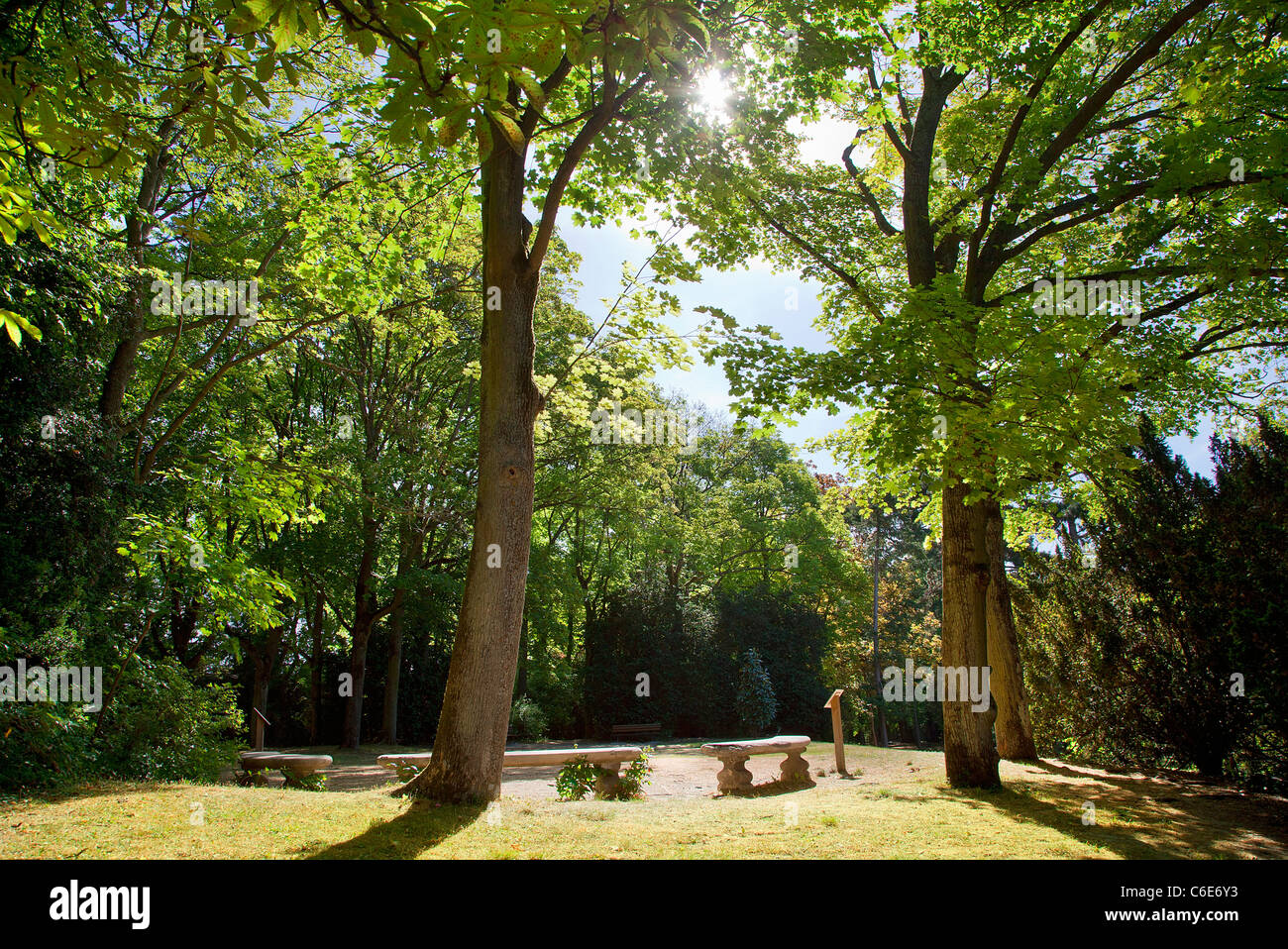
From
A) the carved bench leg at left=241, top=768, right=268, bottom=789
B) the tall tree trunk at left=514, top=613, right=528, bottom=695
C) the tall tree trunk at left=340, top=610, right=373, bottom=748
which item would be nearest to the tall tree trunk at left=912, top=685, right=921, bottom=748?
the tall tree trunk at left=514, top=613, right=528, bottom=695

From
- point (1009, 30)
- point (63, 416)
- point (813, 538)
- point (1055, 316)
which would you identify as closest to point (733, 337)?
point (1055, 316)

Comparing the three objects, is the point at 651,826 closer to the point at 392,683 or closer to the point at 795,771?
the point at 795,771

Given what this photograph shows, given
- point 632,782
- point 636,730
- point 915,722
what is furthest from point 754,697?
point 632,782

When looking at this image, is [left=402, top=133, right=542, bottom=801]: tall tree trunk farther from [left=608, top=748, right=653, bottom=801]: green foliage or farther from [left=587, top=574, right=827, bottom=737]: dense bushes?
[left=587, top=574, right=827, bottom=737]: dense bushes

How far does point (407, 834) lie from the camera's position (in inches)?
212

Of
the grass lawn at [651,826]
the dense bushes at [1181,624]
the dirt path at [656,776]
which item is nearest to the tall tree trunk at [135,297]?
the grass lawn at [651,826]

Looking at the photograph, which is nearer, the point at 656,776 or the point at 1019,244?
the point at 1019,244

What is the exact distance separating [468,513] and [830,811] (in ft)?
45.2

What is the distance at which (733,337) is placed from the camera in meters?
9.83

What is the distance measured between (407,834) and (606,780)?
4.93 m

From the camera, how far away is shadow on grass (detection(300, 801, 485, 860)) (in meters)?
4.75

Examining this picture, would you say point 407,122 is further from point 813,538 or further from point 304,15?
point 813,538

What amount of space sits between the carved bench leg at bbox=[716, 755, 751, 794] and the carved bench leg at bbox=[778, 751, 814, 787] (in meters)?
0.75

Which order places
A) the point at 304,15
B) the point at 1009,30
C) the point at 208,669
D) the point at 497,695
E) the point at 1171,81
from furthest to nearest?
the point at 208,669 → the point at 1171,81 → the point at 1009,30 → the point at 497,695 → the point at 304,15
